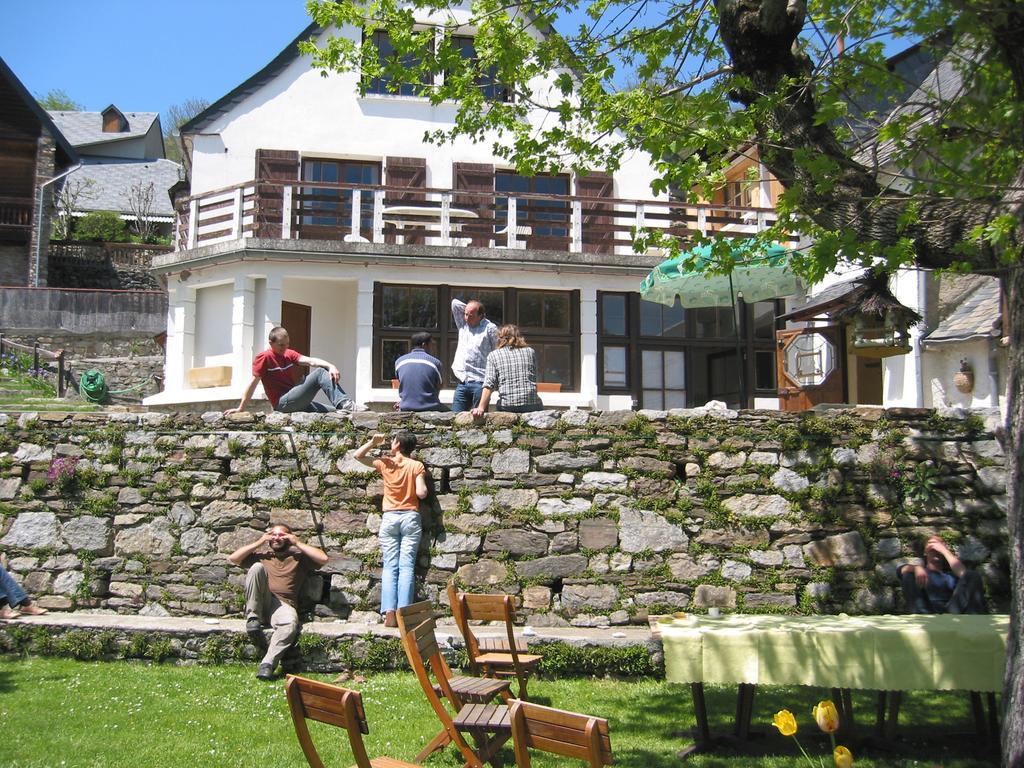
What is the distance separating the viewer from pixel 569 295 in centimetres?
1542

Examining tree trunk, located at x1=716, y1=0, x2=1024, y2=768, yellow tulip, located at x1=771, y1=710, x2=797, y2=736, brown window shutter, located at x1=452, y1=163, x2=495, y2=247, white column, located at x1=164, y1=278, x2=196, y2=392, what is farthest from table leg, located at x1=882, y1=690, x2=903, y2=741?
white column, located at x1=164, y1=278, x2=196, y2=392

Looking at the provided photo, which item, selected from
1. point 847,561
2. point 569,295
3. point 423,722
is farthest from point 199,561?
point 569,295

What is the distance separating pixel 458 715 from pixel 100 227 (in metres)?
27.4

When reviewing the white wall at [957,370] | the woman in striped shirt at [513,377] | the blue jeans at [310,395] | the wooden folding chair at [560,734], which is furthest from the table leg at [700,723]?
the white wall at [957,370]

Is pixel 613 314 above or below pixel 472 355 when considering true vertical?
above

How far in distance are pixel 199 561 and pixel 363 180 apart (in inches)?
402

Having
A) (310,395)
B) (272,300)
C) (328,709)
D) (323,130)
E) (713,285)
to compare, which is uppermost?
(323,130)

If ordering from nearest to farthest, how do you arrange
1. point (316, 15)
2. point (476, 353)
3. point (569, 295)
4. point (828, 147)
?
point (828, 147), point (316, 15), point (476, 353), point (569, 295)

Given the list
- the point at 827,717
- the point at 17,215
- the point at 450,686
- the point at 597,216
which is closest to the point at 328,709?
the point at 450,686

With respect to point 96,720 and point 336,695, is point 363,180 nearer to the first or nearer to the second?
point 96,720

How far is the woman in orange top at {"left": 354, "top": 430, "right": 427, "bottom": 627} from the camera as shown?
7781 millimetres

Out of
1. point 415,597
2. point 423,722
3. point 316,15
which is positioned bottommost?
point 423,722

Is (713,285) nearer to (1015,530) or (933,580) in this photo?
(933,580)

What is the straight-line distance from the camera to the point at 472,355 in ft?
30.7
